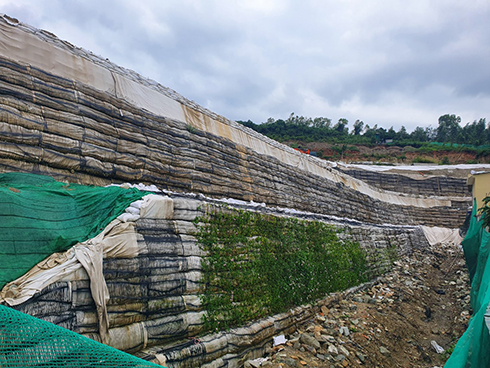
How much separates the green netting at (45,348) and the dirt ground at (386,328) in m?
3.79

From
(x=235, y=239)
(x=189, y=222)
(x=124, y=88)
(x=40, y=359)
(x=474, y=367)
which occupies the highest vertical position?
(x=124, y=88)

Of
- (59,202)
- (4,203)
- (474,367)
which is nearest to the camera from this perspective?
(474,367)

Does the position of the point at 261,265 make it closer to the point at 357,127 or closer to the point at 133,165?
the point at 133,165

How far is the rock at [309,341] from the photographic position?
5883 millimetres

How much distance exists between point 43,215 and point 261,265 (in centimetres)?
398

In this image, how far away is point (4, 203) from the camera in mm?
3162

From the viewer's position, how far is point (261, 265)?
639cm

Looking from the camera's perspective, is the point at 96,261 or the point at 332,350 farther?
the point at 332,350

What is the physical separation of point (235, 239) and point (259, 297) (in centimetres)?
113

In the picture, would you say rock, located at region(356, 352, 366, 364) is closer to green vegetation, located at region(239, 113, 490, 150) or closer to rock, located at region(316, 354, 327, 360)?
rock, located at region(316, 354, 327, 360)

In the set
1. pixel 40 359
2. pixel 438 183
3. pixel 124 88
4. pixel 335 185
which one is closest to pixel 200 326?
pixel 40 359

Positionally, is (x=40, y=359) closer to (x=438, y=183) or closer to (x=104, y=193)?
(x=104, y=193)

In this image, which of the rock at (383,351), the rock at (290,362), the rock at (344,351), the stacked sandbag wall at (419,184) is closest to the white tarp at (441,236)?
the stacked sandbag wall at (419,184)

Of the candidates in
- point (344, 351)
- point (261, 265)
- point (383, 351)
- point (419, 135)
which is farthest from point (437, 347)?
point (419, 135)
